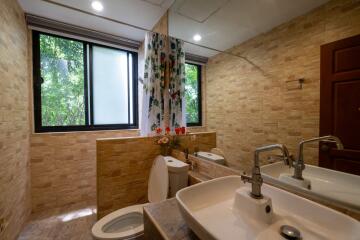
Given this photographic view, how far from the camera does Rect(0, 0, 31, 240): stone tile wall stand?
1.41 metres

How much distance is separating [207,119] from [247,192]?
0.75 meters

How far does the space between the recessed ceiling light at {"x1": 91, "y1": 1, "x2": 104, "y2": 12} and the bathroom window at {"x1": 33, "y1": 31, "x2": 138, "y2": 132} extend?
677 mm

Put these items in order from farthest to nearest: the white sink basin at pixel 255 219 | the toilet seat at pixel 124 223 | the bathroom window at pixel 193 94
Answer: the bathroom window at pixel 193 94
the toilet seat at pixel 124 223
the white sink basin at pixel 255 219

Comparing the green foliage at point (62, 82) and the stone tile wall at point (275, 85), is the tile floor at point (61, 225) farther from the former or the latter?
the stone tile wall at point (275, 85)

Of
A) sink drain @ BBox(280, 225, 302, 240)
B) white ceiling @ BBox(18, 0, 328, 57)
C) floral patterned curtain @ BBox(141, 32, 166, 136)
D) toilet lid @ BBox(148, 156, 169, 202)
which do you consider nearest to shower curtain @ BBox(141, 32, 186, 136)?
floral patterned curtain @ BBox(141, 32, 166, 136)

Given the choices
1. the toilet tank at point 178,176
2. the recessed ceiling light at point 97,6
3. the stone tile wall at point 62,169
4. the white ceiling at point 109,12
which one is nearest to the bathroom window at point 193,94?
the toilet tank at point 178,176

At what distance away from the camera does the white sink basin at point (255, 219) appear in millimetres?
562

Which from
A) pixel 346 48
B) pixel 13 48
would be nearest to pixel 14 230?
pixel 13 48

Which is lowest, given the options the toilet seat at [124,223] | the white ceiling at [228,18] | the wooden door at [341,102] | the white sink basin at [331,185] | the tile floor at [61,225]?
the tile floor at [61,225]

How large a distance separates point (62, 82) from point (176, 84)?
1588 millimetres

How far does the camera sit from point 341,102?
66 centimetres

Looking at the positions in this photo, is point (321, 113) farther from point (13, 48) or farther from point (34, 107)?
point (34, 107)

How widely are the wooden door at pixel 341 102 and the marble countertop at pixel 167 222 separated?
0.67m

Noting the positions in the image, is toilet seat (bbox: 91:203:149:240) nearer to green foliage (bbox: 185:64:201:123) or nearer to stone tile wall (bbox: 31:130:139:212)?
green foliage (bbox: 185:64:201:123)
